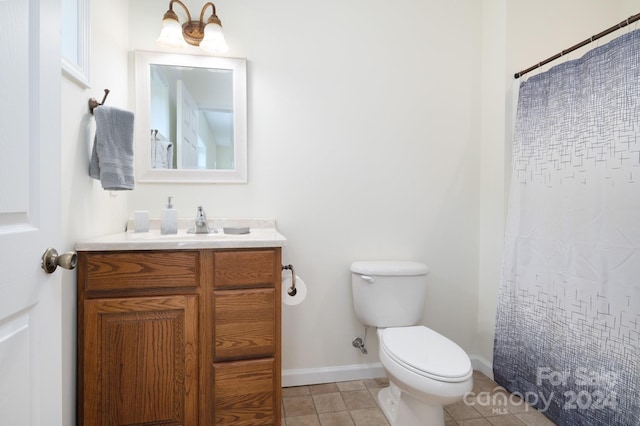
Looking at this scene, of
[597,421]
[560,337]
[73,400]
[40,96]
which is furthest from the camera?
[560,337]

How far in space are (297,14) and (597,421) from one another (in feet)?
8.27

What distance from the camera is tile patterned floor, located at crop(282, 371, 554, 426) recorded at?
160 cm

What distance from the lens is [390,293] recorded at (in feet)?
5.87

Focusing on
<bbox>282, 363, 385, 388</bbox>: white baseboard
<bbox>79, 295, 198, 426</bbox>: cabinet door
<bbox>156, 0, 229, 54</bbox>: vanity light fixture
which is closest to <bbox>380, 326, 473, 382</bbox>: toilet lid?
<bbox>282, 363, 385, 388</bbox>: white baseboard

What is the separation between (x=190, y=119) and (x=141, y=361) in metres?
1.26

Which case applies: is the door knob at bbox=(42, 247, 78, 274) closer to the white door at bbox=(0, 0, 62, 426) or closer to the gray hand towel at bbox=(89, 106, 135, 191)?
the white door at bbox=(0, 0, 62, 426)

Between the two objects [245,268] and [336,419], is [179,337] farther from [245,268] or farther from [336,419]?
[336,419]

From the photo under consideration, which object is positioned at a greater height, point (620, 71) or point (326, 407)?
point (620, 71)

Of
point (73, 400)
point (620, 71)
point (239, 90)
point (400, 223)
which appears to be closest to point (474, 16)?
point (620, 71)

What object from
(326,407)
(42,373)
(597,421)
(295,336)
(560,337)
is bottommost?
(326,407)

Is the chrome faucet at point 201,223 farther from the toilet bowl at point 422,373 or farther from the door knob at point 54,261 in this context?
the toilet bowl at point 422,373

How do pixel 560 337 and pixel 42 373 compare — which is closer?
pixel 42 373

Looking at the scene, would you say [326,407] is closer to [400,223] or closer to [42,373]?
[400,223]

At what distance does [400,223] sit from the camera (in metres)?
2.05
